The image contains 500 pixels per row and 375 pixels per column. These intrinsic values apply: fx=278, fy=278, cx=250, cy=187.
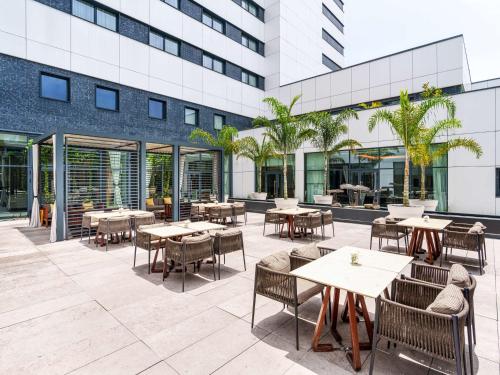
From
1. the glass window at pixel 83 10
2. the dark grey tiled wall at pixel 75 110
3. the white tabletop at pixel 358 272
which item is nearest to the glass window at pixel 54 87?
the dark grey tiled wall at pixel 75 110

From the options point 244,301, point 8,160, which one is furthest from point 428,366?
point 8,160

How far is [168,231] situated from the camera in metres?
5.78

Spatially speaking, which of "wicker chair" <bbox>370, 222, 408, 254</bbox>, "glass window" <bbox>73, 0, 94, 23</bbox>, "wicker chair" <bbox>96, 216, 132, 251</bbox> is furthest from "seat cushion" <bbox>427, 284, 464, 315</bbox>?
"glass window" <bbox>73, 0, 94, 23</bbox>

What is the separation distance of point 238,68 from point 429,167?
1535 centimetres

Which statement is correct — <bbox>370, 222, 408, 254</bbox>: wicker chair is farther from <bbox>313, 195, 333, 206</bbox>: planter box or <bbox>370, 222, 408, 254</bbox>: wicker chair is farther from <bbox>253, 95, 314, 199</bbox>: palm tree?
<bbox>313, 195, 333, 206</bbox>: planter box

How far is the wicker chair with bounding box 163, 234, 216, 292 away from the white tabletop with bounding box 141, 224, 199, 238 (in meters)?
0.41

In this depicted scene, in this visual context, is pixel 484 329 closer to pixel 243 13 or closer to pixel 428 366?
pixel 428 366

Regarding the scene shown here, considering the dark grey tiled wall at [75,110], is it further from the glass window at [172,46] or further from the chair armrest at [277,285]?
the chair armrest at [277,285]

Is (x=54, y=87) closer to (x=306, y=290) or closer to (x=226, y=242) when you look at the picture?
(x=226, y=242)

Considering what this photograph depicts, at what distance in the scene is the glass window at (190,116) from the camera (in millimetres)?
18812

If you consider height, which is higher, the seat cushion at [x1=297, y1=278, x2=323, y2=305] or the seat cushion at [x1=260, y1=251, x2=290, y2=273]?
the seat cushion at [x1=260, y1=251, x2=290, y2=273]

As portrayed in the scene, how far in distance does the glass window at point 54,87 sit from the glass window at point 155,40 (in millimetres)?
5635

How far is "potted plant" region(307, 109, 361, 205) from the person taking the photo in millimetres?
14297

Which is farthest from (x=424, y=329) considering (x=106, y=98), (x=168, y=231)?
(x=106, y=98)
